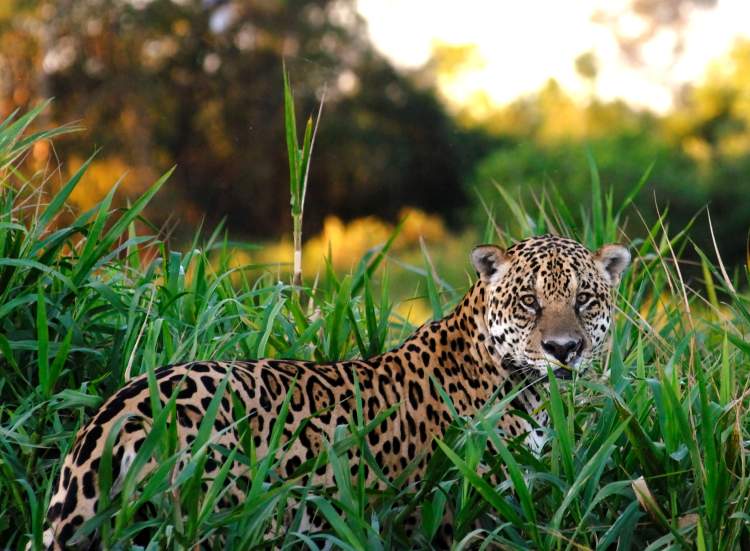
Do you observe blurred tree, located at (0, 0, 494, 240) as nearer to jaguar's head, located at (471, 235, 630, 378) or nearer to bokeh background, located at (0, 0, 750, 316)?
bokeh background, located at (0, 0, 750, 316)

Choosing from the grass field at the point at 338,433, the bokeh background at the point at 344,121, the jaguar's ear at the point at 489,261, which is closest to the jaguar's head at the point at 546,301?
the jaguar's ear at the point at 489,261

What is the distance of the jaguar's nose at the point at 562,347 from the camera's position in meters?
4.72

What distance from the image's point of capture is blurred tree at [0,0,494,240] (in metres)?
32.6

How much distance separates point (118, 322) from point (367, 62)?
103 feet

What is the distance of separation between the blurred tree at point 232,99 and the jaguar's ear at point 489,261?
26364 mm

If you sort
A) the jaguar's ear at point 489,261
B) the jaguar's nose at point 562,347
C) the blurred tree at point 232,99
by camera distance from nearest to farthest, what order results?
the jaguar's nose at point 562,347
the jaguar's ear at point 489,261
the blurred tree at point 232,99

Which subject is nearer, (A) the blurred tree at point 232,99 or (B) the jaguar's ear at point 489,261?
(B) the jaguar's ear at point 489,261

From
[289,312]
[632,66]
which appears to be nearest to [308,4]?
[632,66]

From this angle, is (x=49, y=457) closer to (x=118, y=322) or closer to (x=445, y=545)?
(x=118, y=322)

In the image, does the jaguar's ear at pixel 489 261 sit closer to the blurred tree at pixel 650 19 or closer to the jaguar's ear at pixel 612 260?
the jaguar's ear at pixel 612 260

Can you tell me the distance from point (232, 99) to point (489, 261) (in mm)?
30227

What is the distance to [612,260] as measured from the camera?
16.8 ft

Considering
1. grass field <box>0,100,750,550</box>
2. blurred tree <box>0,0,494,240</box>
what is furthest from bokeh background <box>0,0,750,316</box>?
grass field <box>0,100,750,550</box>

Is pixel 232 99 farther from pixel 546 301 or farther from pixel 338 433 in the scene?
pixel 338 433
